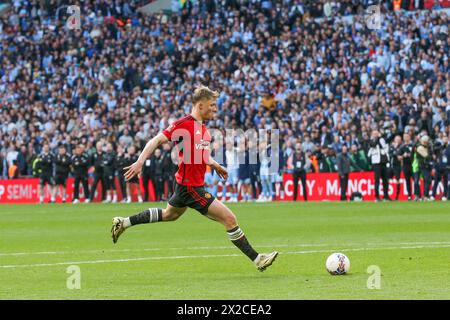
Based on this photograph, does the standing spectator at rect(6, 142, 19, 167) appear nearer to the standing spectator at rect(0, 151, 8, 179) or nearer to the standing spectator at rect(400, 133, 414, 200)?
the standing spectator at rect(0, 151, 8, 179)

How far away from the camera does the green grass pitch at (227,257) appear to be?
12.2m

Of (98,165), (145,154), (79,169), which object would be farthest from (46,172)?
(145,154)

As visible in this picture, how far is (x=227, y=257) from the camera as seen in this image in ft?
55.6

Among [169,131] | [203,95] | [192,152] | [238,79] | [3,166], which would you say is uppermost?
[238,79]

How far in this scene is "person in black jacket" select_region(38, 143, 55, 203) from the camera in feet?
141

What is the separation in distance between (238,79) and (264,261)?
3300cm

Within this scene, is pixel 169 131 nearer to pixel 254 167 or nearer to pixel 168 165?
pixel 254 167

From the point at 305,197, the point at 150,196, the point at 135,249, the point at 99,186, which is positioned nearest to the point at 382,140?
the point at 305,197

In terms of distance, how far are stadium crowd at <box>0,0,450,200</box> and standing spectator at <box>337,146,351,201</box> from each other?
0.26 ft

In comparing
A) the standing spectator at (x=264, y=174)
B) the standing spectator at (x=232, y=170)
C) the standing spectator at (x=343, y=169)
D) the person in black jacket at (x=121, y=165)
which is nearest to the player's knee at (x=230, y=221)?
the standing spectator at (x=343, y=169)

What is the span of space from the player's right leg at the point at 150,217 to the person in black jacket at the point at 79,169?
27.6 metres

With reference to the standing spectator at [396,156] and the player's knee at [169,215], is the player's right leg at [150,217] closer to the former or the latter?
the player's knee at [169,215]

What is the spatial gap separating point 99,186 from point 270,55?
961cm

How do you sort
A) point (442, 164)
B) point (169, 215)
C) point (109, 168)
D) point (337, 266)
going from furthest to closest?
point (109, 168)
point (442, 164)
point (169, 215)
point (337, 266)
